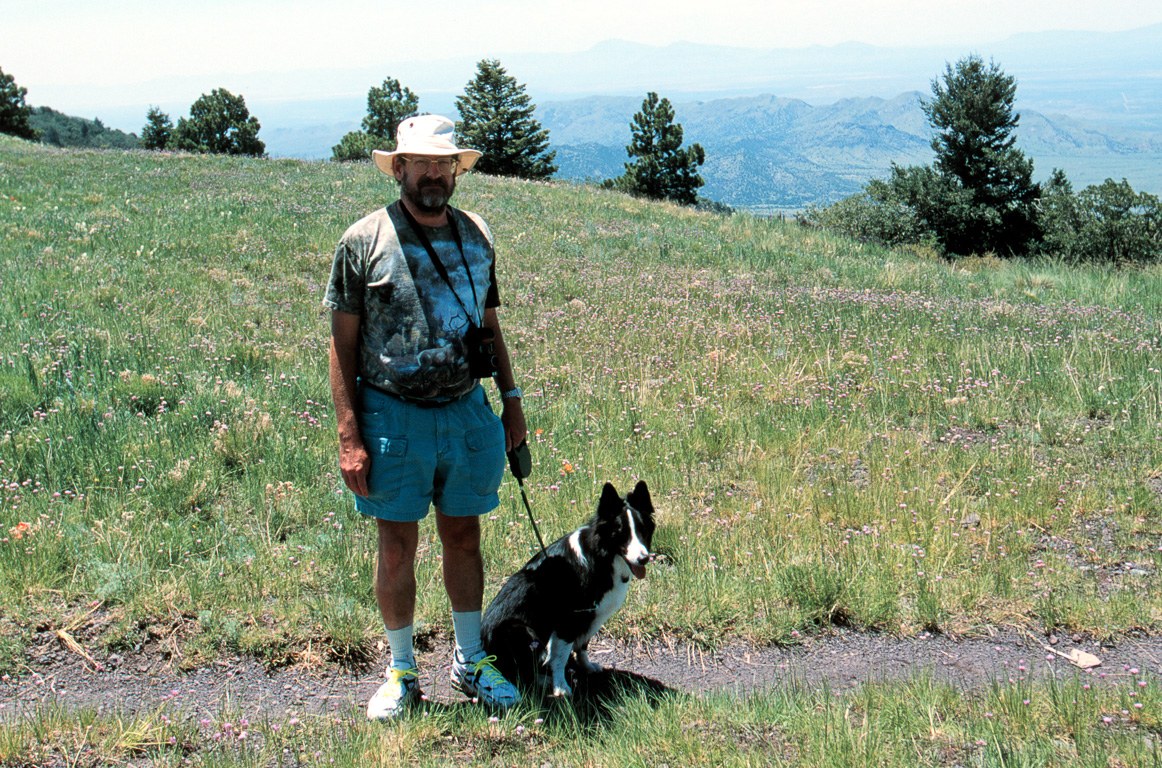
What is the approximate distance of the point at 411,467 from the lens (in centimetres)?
318

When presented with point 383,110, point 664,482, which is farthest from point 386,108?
point 664,482

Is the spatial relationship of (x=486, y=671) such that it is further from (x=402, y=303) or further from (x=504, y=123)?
(x=504, y=123)

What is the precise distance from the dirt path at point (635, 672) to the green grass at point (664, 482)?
117 mm

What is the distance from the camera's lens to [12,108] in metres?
58.8

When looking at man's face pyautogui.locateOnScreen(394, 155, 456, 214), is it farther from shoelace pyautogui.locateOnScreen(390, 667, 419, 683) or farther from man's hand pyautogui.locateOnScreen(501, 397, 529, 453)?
shoelace pyautogui.locateOnScreen(390, 667, 419, 683)

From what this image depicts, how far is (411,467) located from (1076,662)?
348cm

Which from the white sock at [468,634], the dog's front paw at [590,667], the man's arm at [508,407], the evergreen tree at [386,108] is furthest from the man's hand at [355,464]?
the evergreen tree at [386,108]

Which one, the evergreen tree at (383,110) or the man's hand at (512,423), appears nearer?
the man's hand at (512,423)

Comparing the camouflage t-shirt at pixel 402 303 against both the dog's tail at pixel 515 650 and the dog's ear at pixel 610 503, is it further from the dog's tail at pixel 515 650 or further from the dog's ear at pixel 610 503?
the dog's tail at pixel 515 650

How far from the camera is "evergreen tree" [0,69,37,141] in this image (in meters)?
58.1

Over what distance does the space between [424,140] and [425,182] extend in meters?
0.17

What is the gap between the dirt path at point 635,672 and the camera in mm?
3480

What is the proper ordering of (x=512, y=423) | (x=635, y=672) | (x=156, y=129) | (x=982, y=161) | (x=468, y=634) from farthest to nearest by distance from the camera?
(x=156, y=129)
(x=982, y=161)
(x=635, y=672)
(x=512, y=423)
(x=468, y=634)

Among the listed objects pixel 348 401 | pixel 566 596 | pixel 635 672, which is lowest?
pixel 635 672
